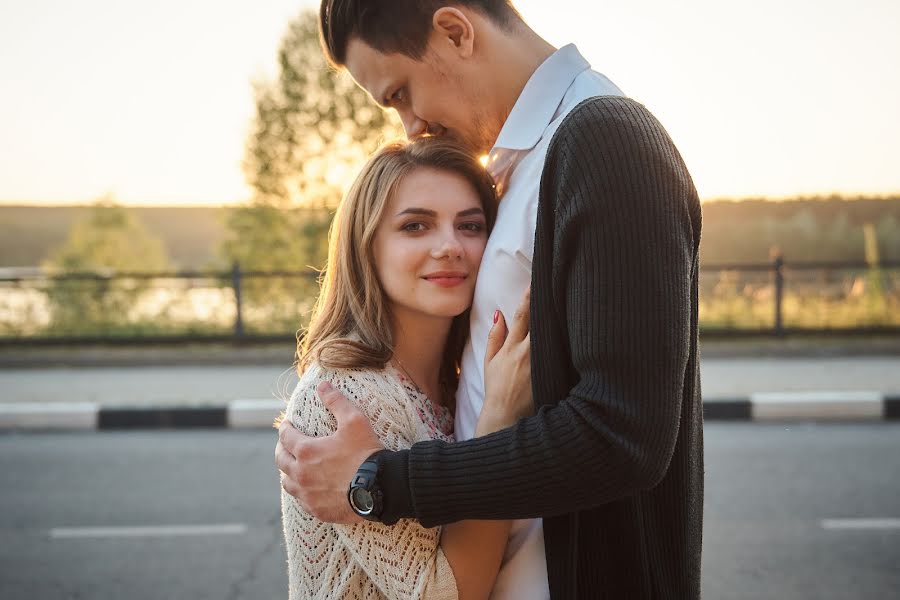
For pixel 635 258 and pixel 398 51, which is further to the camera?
pixel 398 51

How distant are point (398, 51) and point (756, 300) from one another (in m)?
9.54

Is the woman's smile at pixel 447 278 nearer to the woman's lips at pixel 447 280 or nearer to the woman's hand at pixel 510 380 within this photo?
the woman's lips at pixel 447 280

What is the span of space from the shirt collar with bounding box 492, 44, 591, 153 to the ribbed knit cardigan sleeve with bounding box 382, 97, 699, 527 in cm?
20

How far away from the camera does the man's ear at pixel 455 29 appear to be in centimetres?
137

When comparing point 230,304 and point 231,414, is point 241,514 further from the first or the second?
point 230,304

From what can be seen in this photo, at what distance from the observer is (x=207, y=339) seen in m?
10.1

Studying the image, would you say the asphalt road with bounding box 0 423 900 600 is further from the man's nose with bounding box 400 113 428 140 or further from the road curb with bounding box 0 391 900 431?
the man's nose with bounding box 400 113 428 140

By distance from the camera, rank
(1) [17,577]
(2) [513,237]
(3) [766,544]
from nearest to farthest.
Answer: (2) [513,237], (1) [17,577], (3) [766,544]

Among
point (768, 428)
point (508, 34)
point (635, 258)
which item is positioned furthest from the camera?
point (768, 428)

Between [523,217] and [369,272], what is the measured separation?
1.59ft

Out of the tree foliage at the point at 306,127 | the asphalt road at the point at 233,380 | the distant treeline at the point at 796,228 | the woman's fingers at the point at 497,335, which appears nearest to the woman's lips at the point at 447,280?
the woman's fingers at the point at 497,335

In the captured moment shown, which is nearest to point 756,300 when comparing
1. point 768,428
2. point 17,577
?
point 768,428

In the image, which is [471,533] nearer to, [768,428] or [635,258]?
[635,258]

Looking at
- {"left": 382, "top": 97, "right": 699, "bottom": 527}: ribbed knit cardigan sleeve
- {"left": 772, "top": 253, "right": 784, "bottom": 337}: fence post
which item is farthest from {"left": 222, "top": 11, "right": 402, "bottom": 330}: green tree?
{"left": 382, "top": 97, "right": 699, "bottom": 527}: ribbed knit cardigan sleeve
